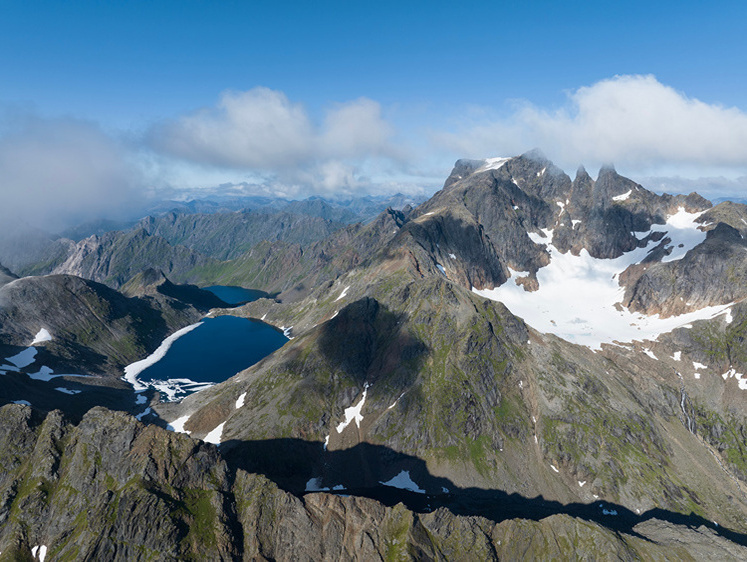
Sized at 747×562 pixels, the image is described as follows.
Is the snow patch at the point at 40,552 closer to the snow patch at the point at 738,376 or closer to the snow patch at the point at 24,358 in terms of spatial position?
the snow patch at the point at 24,358

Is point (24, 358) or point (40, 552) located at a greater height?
point (40, 552)

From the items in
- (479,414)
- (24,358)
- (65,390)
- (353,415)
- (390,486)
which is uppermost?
(479,414)

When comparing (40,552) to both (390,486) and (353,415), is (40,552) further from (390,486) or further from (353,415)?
(353,415)

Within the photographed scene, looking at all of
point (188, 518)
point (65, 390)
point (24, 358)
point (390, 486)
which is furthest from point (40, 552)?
point (24, 358)

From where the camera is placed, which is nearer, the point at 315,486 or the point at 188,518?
the point at 188,518

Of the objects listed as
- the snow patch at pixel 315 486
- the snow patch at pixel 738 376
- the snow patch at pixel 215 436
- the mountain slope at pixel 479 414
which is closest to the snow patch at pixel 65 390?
the mountain slope at pixel 479 414

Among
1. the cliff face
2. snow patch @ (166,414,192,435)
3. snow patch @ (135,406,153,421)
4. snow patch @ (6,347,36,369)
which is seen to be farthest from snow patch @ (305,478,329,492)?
snow patch @ (6,347,36,369)

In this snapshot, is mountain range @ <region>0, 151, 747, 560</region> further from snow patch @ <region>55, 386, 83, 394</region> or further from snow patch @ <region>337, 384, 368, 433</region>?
snow patch @ <region>55, 386, 83, 394</region>

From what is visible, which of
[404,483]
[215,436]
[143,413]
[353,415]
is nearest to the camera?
[404,483]
